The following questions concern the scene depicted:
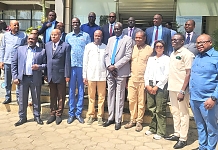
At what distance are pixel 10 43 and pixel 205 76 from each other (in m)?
3.92

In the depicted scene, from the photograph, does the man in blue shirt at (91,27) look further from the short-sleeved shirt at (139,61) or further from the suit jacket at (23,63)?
the short-sleeved shirt at (139,61)

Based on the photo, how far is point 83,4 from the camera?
7895mm

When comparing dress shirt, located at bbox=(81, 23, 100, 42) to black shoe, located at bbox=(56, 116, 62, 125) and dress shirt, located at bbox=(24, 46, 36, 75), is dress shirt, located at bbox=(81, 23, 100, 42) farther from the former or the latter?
black shoe, located at bbox=(56, 116, 62, 125)

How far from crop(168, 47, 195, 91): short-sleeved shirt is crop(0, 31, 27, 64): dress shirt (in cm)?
312

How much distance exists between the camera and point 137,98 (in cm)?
468

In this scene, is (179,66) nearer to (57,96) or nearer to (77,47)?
(77,47)

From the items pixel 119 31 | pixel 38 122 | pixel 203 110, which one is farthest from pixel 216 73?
pixel 38 122

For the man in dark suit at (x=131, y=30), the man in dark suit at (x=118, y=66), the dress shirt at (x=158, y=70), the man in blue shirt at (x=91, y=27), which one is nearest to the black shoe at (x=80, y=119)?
the man in dark suit at (x=118, y=66)

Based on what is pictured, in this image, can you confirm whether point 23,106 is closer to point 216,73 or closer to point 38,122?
point 38,122

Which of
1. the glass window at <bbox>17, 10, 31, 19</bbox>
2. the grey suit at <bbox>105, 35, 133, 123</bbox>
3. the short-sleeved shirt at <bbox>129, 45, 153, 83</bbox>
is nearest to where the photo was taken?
the short-sleeved shirt at <bbox>129, 45, 153, 83</bbox>

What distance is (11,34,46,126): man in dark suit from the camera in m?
4.79

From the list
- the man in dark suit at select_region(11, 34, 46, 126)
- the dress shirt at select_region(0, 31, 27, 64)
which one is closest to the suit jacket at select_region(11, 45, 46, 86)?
the man in dark suit at select_region(11, 34, 46, 126)

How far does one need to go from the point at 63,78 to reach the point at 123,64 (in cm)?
122

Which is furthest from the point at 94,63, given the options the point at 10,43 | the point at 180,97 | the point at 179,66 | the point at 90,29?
the point at 10,43
